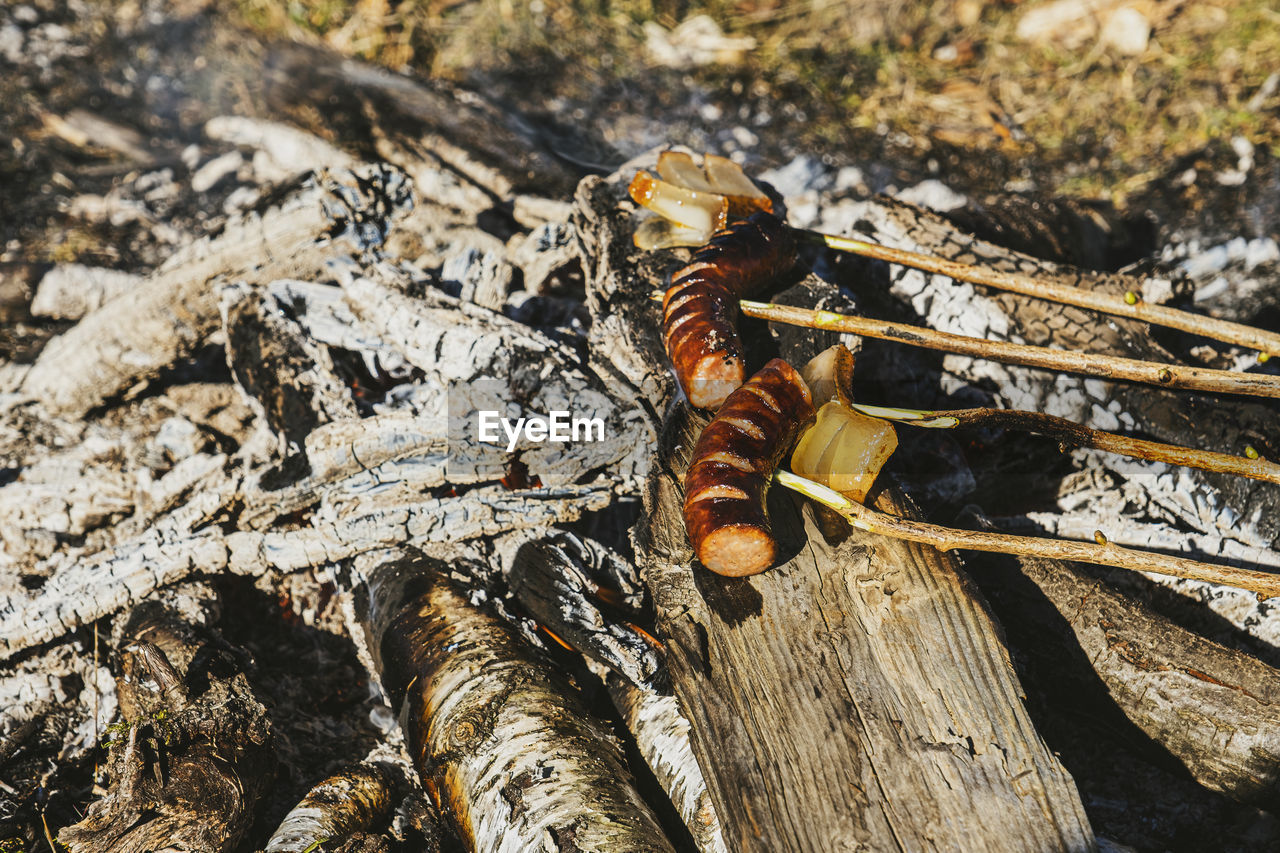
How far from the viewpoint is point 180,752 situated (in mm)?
2275

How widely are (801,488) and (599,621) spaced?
79 cm

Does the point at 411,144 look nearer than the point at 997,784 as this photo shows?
No

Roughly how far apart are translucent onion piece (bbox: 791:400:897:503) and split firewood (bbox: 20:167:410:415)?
2264 millimetres

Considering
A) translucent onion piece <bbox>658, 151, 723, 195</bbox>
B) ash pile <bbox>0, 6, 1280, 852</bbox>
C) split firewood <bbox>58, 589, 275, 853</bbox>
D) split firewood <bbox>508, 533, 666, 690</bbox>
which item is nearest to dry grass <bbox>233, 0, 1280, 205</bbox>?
ash pile <bbox>0, 6, 1280, 852</bbox>

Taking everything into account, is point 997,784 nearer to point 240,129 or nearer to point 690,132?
point 690,132

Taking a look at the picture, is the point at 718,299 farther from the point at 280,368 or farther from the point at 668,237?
the point at 280,368

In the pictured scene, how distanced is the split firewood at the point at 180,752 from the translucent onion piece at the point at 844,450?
193 centimetres

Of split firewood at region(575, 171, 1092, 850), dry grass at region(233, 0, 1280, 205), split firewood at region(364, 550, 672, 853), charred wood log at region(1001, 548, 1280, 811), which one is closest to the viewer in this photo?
split firewood at region(575, 171, 1092, 850)

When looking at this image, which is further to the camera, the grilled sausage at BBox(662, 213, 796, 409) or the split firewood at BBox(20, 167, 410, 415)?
the split firewood at BBox(20, 167, 410, 415)

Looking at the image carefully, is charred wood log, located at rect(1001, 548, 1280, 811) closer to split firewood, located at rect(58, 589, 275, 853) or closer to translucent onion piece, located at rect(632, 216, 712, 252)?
translucent onion piece, located at rect(632, 216, 712, 252)

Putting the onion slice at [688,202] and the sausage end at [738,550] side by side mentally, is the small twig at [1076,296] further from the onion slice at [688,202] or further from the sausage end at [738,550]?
the sausage end at [738,550]

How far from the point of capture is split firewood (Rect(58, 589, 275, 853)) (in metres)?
2.12

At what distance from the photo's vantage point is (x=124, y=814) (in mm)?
2152

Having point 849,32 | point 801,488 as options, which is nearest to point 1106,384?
point 801,488
